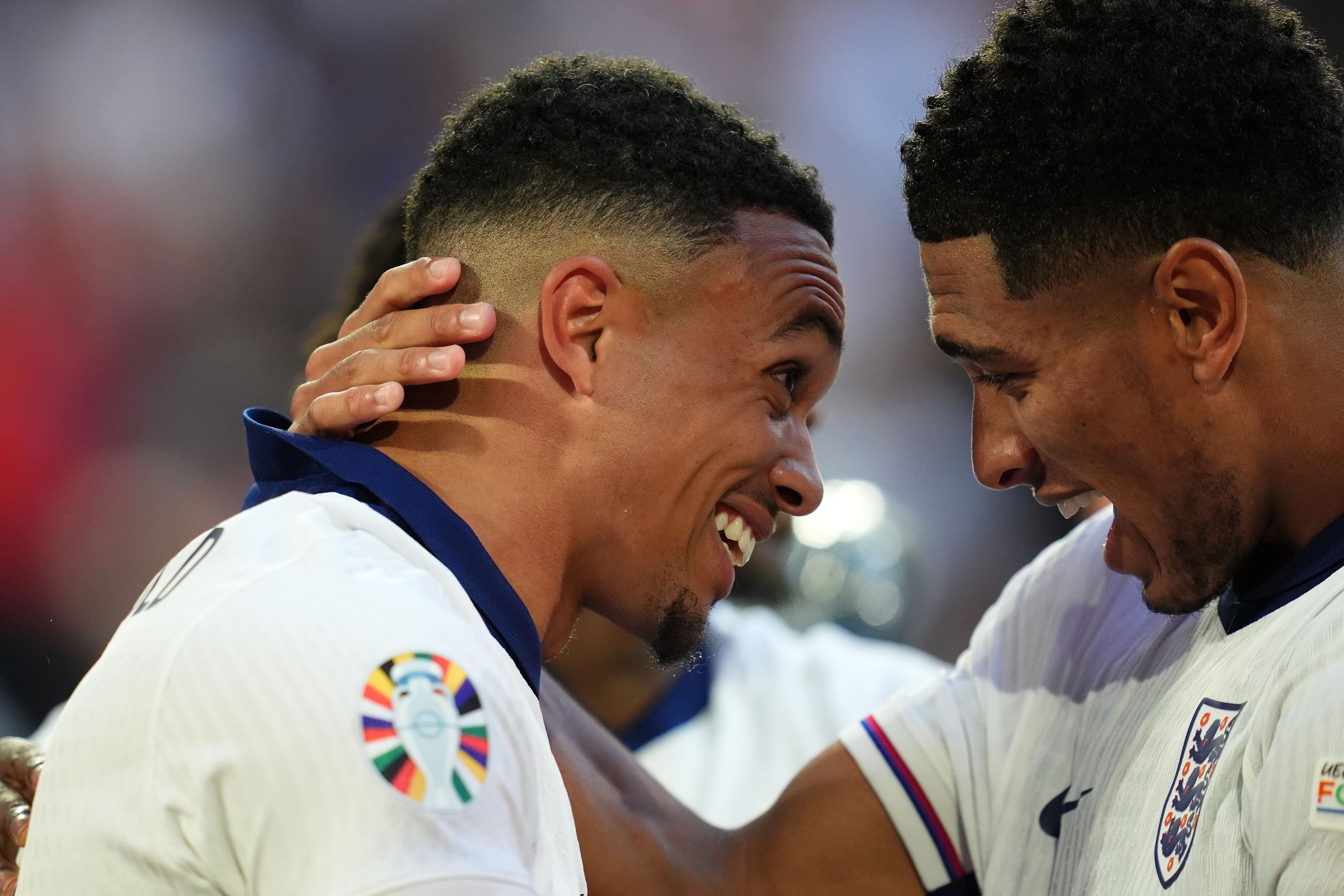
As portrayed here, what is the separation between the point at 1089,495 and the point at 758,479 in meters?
0.58

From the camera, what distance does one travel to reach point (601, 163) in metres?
1.98

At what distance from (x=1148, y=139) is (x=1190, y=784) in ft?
3.09

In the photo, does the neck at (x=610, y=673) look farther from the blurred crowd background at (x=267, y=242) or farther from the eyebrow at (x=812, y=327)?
the eyebrow at (x=812, y=327)

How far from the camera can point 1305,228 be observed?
1.86 meters

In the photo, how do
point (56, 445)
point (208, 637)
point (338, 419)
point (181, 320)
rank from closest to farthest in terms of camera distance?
point (208, 637) → point (338, 419) → point (56, 445) → point (181, 320)

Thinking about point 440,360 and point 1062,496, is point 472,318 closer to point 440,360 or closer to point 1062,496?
point 440,360

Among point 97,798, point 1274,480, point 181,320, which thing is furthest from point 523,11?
point 97,798

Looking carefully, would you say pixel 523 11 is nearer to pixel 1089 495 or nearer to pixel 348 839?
pixel 1089 495

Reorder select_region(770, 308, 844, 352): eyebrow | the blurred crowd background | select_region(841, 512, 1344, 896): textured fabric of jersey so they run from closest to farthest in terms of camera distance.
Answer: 1. select_region(841, 512, 1344, 896): textured fabric of jersey
2. select_region(770, 308, 844, 352): eyebrow
3. the blurred crowd background

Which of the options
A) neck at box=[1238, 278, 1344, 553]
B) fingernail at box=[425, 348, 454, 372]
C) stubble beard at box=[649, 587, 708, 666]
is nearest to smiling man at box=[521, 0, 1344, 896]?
neck at box=[1238, 278, 1344, 553]

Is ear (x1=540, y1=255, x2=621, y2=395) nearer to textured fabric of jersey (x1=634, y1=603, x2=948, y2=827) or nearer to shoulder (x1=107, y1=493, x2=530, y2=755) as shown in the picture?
shoulder (x1=107, y1=493, x2=530, y2=755)

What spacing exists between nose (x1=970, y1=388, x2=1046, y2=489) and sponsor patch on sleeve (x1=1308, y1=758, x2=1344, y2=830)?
2.44 feet

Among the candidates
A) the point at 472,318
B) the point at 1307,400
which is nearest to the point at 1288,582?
the point at 1307,400

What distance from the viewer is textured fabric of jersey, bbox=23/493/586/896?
1187 millimetres
